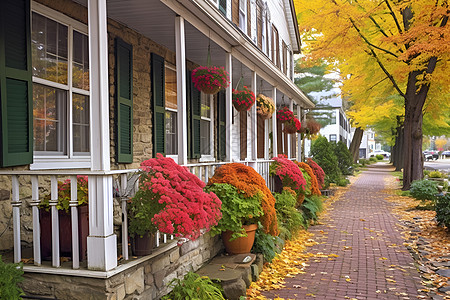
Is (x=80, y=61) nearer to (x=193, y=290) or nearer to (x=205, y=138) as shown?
(x=193, y=290)

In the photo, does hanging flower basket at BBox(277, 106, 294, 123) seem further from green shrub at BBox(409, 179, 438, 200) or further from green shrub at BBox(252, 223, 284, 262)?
green shrub at BBox(252, 223, 284, 262)

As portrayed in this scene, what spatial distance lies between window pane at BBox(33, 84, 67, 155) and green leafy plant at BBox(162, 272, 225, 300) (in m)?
2.25

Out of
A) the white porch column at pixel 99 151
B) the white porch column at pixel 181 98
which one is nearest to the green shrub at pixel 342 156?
the white porch column at pixel 181 98

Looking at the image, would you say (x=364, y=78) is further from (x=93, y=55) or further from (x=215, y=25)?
(x=93, y=55)

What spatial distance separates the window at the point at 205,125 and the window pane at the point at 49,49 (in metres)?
4.69

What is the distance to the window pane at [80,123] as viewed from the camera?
5207mm

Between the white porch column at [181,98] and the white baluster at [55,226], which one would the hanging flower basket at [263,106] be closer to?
the white porch column at [181,98]

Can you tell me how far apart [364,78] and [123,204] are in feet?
50.6

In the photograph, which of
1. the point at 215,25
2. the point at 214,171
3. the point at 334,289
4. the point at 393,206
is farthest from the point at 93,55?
the point at 393,206

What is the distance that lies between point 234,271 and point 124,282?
179 centimetres

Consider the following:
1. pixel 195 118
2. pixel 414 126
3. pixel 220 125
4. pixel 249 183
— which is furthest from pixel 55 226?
pixel 414 126

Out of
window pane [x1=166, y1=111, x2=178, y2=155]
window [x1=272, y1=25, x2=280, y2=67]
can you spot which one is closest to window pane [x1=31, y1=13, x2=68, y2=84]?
window pane [x1=166, y1=111, x2=178, y2=155]

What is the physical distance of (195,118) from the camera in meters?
8.62

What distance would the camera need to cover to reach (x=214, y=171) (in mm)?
6730
